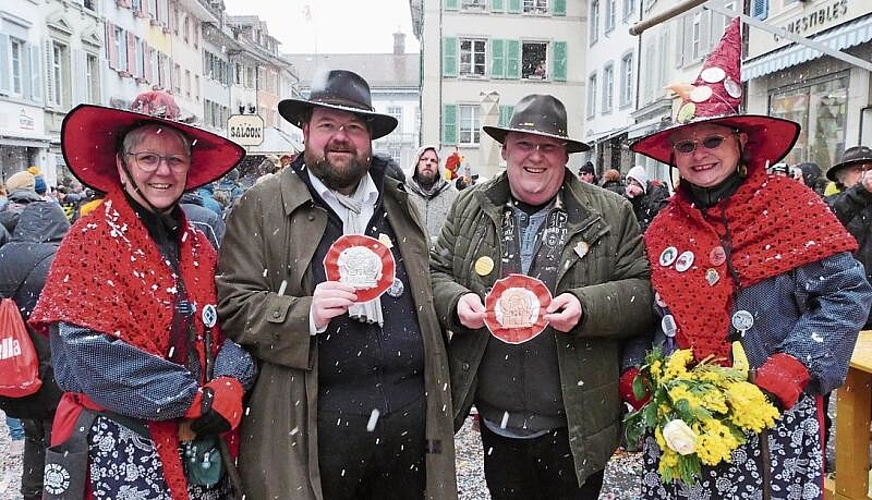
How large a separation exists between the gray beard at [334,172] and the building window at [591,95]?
87.5 feet

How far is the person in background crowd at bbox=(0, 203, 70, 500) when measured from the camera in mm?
3428

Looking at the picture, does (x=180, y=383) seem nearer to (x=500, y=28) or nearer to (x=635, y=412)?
(x=635, y=412)

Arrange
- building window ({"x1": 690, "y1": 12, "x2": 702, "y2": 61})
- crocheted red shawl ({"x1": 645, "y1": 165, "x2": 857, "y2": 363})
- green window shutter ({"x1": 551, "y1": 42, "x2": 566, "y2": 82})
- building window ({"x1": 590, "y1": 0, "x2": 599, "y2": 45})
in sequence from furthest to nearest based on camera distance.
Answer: green window shutter ({"x1": 551, "y1": 42, "x2": 566, "y2": 82}) → building window ({"x1": 590, "y1": 0, "x2": 599, "y2": 45}) → building window ({"x1": 690, "y1": 12, "x2": 702, "y2": 61}) → crocheted red shawl ({"x1": 645, "y1": 165, "x2": 857, "y2": 363})

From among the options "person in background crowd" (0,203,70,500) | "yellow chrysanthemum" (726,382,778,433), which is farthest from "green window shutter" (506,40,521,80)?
"yellow chrysanthemum" (726,382,778,433)

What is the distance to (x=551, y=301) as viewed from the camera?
2.59 m

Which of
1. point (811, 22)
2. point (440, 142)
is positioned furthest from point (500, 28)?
point (811, 22)

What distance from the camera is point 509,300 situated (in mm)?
2570

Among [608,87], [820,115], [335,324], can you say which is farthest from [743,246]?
[608,87]

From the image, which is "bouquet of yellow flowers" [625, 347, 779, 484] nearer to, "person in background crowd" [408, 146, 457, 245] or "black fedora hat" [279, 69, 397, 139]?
"black fedora hat" [279, 69, 397, 139]

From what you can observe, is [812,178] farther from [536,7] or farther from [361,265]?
[536,7]

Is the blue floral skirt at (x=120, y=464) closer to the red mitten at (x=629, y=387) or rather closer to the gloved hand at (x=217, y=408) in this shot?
the gloved hand at (x=217, y=408)

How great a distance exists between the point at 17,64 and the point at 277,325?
2057 centimetres

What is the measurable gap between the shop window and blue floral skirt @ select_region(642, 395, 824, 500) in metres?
8.11

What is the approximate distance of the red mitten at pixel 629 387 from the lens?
2.68 meters
